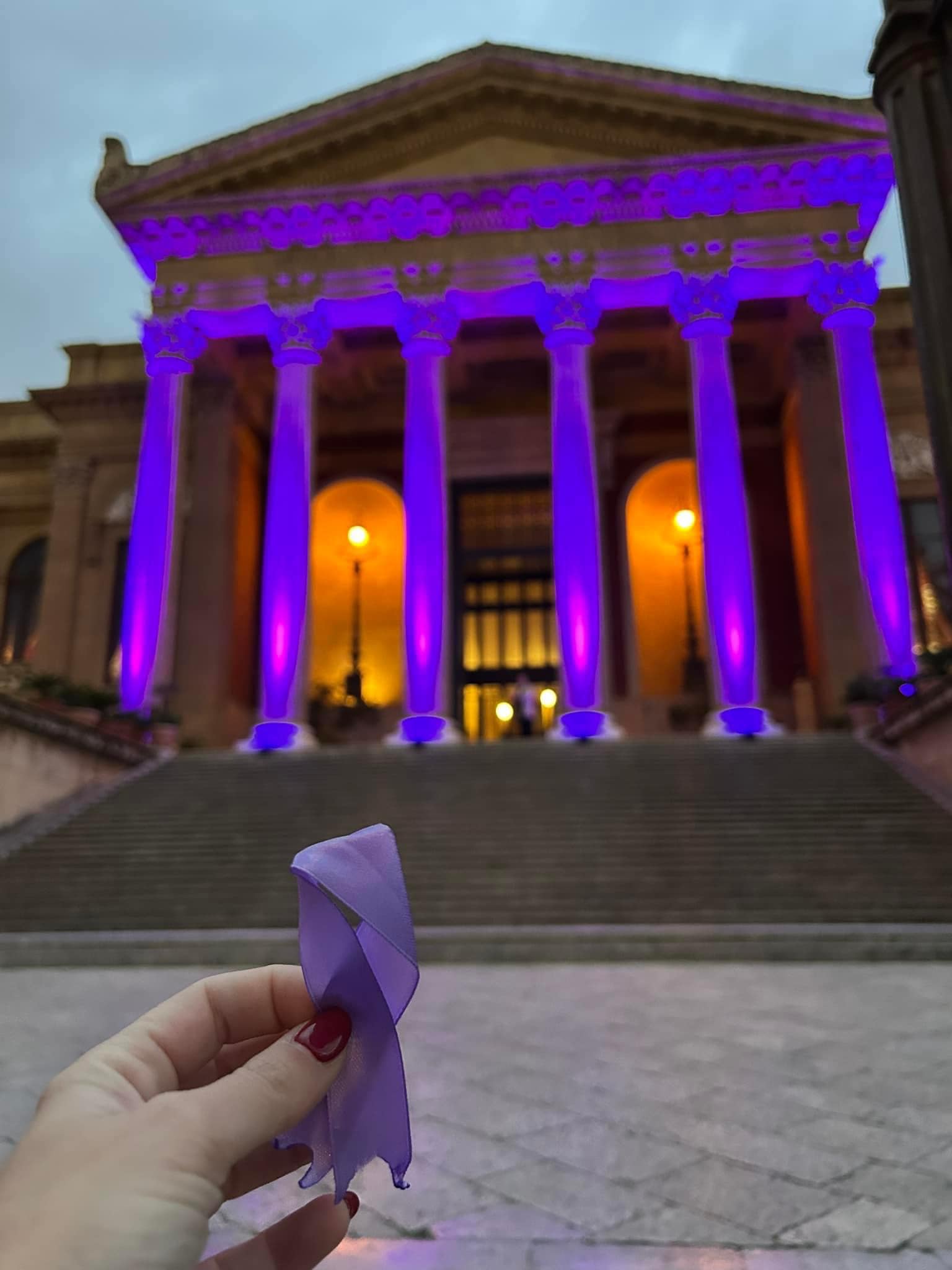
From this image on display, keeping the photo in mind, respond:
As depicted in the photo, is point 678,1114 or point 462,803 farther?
point 462,803

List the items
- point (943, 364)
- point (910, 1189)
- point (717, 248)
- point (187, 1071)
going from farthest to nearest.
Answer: point (717, 248)
point (910, 1189)
point (943, 364)
point (187, 1071)

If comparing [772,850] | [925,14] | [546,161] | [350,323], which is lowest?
[772,850]

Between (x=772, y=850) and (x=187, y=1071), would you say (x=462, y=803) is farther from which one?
(x=187, y=1071)

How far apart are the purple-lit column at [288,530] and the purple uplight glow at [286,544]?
0.04 feet

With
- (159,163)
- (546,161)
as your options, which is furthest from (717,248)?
(159,163)

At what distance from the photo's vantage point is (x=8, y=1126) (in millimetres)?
3479

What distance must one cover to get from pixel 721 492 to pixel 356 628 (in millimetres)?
11551

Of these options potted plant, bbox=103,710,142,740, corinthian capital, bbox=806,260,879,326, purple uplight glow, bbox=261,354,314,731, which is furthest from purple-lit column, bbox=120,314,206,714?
corinthian capital, bbox=806,260,879,326

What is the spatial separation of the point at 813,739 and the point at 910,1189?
14.1 m

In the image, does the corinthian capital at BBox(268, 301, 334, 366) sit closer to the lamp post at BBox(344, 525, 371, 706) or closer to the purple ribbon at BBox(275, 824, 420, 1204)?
the lamp post at BBox(344, 525, 371, 706)

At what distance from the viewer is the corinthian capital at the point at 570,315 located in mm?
19953

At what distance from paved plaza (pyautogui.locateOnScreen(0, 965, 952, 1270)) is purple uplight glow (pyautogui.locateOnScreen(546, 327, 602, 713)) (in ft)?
40.0

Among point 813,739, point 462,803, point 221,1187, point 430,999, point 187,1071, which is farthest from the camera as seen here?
point 813,739

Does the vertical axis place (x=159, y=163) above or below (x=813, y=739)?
above
